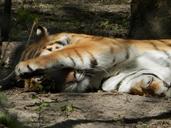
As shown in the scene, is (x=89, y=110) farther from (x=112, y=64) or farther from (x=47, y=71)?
(x=112, y=64)

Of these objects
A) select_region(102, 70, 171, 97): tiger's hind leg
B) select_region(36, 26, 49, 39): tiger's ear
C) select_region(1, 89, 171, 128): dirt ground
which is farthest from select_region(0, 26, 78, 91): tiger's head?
select_region(102, 70, 171, 97): tiger's hind leg

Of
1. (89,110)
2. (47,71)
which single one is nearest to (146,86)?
(89,110)

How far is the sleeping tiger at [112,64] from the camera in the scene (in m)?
3.91

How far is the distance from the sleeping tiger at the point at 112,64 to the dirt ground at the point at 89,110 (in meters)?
0.12

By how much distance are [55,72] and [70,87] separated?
0.89ft

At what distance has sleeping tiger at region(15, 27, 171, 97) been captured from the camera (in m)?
3.91

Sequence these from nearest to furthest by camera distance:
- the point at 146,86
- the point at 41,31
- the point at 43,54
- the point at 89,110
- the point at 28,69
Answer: the point at 89,110
the point at 28,69
the point at 146,86
the point at 43,54
the point at 41,31

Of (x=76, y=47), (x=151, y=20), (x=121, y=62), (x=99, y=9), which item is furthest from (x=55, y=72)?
(x=99, y=9)

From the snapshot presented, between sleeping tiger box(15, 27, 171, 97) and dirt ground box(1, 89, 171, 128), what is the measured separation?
12 cm

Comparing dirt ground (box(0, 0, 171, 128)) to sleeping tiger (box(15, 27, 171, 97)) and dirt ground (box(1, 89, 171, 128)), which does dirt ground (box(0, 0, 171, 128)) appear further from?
sleeping tiger (box(15, 27, 171, 97))

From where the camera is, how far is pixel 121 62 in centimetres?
405

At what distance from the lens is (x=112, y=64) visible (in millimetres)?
4012

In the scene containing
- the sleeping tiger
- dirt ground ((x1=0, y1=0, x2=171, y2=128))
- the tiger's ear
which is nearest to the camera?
dirt ground ((x1=0, y1=0, x2=171, y2=128))

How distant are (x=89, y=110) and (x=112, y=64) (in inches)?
24.0
